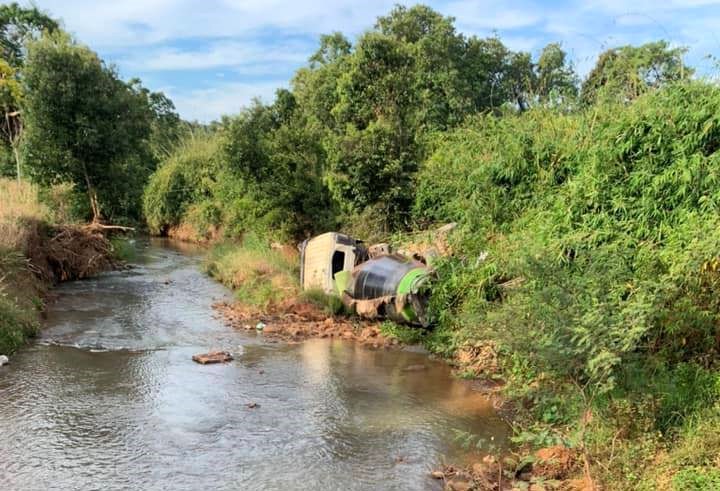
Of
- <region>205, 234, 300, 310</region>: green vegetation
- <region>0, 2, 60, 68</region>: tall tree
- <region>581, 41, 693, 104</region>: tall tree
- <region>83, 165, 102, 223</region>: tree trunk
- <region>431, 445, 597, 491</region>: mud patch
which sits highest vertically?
<region>0, 2, 60, 68</region>: tall tree

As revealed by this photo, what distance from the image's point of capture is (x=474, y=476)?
5.36 meters

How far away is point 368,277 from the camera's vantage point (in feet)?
35.8

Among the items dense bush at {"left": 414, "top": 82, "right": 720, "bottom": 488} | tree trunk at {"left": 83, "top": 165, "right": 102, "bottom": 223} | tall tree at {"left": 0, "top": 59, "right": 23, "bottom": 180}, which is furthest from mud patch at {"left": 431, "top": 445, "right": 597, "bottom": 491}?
tall tree at {"left": 0, "top": 59, "right": 23, "bottom": 180}

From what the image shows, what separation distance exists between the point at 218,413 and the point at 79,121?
11.8 m

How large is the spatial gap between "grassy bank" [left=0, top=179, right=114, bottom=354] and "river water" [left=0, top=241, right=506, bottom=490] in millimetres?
466

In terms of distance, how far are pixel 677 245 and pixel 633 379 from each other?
1680 mm

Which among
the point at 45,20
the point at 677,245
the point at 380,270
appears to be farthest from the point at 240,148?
the point at 45,20

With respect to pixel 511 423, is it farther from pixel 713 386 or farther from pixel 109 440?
pixel 109 440

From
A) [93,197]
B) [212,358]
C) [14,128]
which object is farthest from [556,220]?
[14,128]

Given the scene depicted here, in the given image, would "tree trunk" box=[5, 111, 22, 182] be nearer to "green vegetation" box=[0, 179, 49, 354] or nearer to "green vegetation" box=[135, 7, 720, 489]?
"green vegetation" box=[0, 179, 49, 354]

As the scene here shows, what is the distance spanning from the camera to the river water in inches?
210

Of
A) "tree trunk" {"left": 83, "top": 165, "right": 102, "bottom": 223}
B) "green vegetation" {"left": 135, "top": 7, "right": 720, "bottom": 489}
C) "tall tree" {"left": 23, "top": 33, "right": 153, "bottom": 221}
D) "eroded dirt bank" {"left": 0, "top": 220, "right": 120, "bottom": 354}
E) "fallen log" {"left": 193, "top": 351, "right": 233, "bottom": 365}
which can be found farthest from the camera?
"tree trunk" {"left": 83, "top": 165, "right": 102, "bottom": 223}

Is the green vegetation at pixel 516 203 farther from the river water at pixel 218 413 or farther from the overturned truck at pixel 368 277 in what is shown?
the river water at pixel 218 413

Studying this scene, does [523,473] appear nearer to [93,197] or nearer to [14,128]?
[93,197]
